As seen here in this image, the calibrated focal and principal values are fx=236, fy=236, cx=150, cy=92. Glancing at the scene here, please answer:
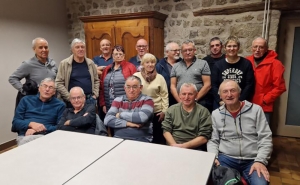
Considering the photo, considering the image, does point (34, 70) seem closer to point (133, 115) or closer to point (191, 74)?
point (133, 115)

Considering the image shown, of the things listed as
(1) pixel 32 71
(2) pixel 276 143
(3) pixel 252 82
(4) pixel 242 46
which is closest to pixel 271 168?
(2) pixel 276 143

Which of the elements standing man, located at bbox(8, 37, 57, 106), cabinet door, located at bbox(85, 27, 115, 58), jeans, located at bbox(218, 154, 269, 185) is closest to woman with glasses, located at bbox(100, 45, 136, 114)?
standing man, located at bbox(8, 37, 57, 106)

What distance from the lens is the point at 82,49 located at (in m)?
2.69

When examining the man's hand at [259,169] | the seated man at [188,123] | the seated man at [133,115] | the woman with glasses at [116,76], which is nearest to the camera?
the man's hand at [259,169]

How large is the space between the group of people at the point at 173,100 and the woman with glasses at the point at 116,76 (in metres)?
0.01

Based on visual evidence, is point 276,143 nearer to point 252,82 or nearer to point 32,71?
point 252,82

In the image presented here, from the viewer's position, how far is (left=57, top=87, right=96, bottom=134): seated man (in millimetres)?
2242

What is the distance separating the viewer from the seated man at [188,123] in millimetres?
2021

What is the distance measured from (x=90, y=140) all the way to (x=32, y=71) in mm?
1338

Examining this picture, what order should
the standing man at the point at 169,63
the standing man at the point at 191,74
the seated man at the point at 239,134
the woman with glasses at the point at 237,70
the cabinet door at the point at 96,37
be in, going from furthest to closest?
1. the cabinet door at the point at 96,37
2. the standing man at the point at 169,63
3. the standing man at the point at 191,74
4. the woman with glasses at the point at 237,70
5. the seated man at the point at 239,134

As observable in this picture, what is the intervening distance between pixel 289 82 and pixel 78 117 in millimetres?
3134

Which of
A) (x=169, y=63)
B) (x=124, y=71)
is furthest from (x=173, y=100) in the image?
(x=124, y=71)

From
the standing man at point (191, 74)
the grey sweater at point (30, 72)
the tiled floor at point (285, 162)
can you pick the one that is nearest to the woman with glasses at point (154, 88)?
the standing man at point (191, 74)

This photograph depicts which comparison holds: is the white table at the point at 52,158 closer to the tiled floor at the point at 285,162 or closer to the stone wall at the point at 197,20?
the tiled floor at the point at 285,162
